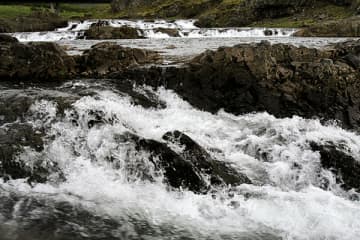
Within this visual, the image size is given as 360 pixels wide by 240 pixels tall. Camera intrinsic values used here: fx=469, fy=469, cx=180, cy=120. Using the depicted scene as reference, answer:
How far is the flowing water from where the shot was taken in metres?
9.99

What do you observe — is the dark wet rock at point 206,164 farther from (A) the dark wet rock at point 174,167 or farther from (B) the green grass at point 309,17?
(B) the green grass at point 309,17

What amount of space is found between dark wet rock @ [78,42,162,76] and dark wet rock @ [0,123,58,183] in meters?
6.53

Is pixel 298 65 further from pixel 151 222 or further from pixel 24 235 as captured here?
pixel 24 235

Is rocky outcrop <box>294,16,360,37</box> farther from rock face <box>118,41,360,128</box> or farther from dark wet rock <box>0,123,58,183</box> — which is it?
dark wet rock <box>0,123,58,183</box>

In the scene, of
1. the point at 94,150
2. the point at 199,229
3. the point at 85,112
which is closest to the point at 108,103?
Answer: the point at 85,112

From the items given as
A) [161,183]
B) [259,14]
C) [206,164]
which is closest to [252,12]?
[259,14]

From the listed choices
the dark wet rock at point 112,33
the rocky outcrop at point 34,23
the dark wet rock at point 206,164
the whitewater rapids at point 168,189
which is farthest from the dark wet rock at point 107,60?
the rocky outcrop at point 34,23

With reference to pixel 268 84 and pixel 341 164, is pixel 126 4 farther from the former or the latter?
pixel 341 164

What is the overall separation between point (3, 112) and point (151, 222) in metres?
6.76

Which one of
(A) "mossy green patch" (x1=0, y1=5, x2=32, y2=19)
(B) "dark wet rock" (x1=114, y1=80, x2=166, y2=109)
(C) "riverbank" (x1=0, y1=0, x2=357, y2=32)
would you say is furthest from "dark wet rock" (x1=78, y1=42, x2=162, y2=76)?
(A) "mossy green patch" (x1=0, y1=5, x2=32, y2=19)

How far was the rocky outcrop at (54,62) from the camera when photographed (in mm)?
A: 19125

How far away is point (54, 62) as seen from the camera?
770 inches

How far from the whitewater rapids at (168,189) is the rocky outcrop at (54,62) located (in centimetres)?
334

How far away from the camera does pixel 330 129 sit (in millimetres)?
15984
